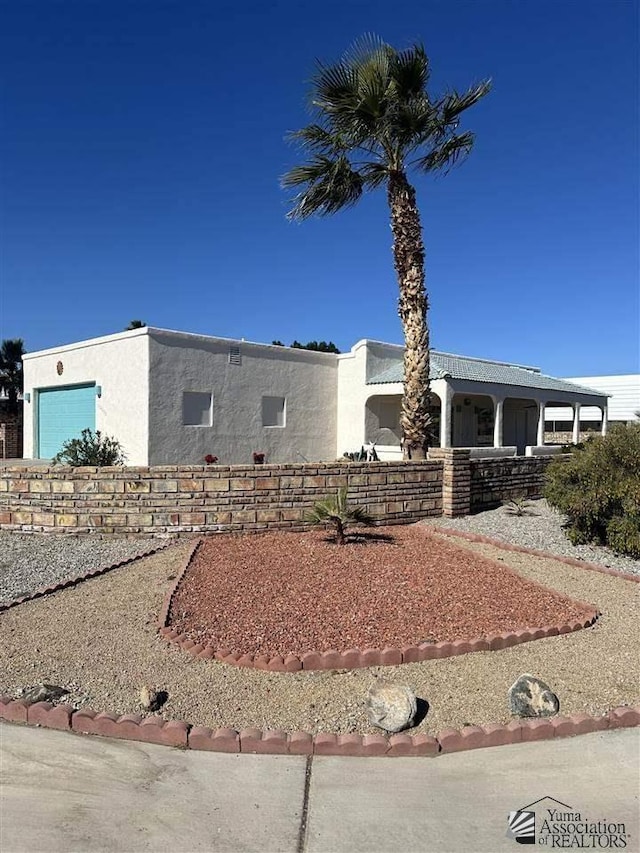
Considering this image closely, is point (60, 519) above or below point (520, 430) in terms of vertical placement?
below

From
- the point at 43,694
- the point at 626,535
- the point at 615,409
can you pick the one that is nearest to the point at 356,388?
the point at 626,535

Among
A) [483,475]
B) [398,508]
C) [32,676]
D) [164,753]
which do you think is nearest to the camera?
[164,753]

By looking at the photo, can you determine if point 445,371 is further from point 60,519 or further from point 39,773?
point 39,773

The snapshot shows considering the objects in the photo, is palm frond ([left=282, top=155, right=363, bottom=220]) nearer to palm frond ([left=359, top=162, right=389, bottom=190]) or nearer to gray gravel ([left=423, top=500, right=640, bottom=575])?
palm frond ([left=359, top=162, right=389, bottom=190])

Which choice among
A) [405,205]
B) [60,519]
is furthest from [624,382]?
[60,519]

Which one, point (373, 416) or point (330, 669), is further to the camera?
point (373, 416)

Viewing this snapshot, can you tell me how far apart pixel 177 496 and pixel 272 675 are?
4.78 m

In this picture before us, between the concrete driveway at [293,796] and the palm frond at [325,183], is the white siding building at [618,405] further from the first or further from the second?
the concrete driveway at [293,796]

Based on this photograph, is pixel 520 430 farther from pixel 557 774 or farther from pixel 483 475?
pixel 557 774

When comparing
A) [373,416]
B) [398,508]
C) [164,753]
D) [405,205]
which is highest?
[405,205]

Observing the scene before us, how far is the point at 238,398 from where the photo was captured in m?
17.4

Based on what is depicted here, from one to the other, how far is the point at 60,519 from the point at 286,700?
20.1ft

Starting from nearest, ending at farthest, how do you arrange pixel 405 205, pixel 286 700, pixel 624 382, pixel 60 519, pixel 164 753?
pixel 164 753 → pixel 286 700 → pixel 60 519 → pixel 405 205 → pixel 624 382

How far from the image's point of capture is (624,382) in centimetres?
3953
